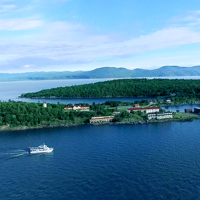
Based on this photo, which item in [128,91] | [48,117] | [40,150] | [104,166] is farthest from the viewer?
[128,91]

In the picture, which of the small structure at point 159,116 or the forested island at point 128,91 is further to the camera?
the forested island at point 128,91

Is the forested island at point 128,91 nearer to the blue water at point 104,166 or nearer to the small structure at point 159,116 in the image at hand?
the small structure at point 159,116

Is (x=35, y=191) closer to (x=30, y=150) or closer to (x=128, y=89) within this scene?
(x=30, y=150)

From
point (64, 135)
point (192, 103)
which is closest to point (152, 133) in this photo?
point (64, 135)

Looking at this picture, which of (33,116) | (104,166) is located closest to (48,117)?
(33,116)

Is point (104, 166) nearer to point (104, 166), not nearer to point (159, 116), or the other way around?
point (104, 166)

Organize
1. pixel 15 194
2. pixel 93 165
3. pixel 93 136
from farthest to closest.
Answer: pixel 93 136, pixel 93 165, pixel 15 194

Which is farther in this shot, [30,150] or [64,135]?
[64,135]

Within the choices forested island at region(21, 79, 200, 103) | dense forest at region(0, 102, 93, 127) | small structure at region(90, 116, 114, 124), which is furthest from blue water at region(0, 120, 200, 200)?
forested island at region(21, 79, 200, 103)

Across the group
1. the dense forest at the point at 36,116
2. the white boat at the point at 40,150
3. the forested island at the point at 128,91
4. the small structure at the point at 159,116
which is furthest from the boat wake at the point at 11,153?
the forested island at the point at 128,91
